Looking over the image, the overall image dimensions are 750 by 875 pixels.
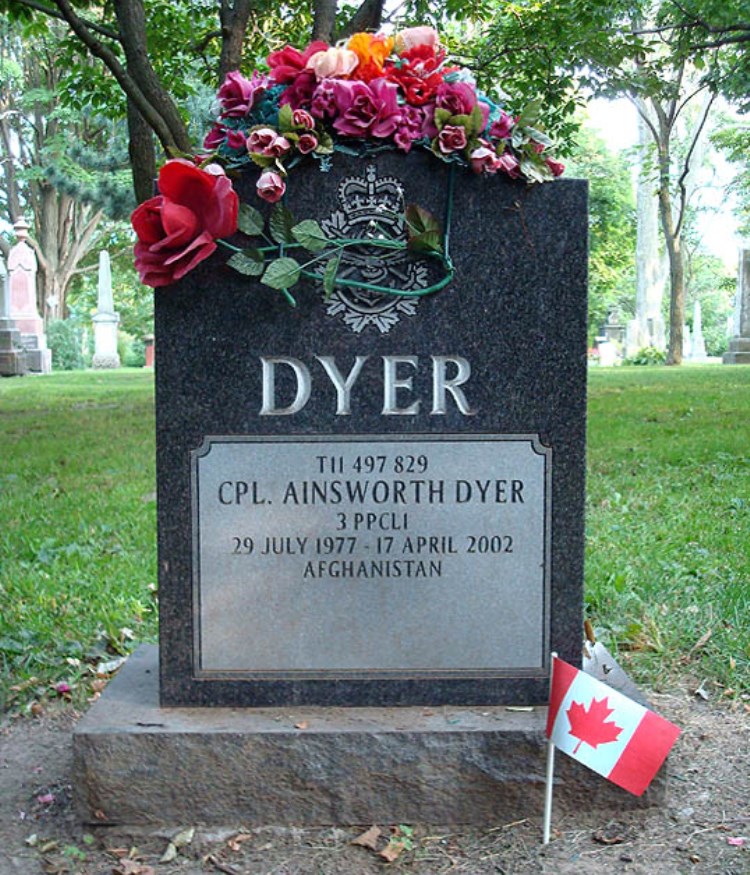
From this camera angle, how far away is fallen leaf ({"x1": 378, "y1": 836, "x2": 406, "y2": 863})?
238cm

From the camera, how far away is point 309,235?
8.43ft

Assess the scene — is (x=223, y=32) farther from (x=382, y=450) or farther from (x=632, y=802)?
(x=632, y=802)

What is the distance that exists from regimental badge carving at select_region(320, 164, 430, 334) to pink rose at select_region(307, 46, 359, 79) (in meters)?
0.25

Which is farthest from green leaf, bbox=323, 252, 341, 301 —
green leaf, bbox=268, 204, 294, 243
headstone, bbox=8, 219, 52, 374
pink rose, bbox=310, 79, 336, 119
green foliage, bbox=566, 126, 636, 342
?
green foliage, bbox=566, 126, 636, 342

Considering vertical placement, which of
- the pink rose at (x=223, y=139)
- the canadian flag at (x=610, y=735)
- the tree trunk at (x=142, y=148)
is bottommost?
the canadian flag at (x=610, y=735)

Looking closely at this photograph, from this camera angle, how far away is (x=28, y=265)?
2742 cm

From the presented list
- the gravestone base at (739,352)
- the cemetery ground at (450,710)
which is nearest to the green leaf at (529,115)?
the cemetery ground at (450,710)

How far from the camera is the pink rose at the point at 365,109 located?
2.53 meters

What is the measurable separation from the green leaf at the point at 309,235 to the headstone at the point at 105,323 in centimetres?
2740

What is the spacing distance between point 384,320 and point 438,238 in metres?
0.24

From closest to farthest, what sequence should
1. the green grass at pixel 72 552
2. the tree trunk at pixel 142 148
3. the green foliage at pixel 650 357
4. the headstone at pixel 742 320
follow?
the green grass at pixel 72 552 < the tree trunk at pixel 142 148 < the headstone at pixel 742 320 < the green foliage at pixel 650 357

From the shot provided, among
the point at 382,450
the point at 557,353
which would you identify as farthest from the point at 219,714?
the point at 557,353

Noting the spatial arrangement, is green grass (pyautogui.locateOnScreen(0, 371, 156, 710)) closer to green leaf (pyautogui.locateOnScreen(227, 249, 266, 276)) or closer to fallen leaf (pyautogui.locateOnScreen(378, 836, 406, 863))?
fallen leaf (pyautogui.locateOnScreen(378, 836, 406, 863))

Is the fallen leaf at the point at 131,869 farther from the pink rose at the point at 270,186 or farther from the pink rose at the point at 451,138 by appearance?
the pink rose at the point at 451,138
